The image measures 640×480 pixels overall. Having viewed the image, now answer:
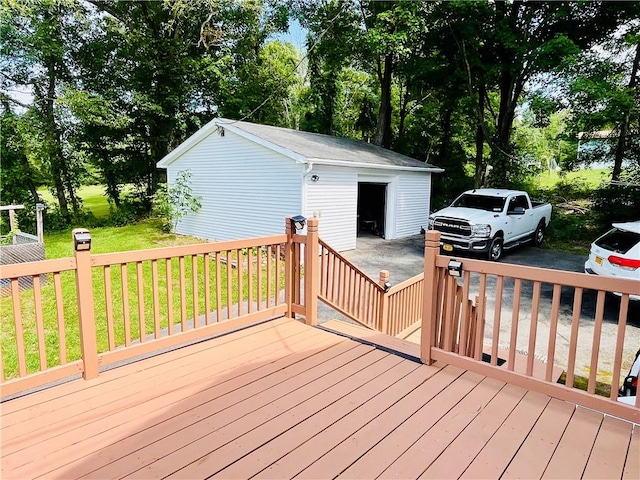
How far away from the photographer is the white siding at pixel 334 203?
9.58 meters

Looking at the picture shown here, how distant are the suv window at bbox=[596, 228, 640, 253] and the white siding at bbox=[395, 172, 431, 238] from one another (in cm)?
671

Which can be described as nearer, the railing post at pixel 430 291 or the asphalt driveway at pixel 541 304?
the railing post at pixel 430 291

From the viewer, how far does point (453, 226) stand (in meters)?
9.05

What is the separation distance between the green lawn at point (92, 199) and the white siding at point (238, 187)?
8151 mm

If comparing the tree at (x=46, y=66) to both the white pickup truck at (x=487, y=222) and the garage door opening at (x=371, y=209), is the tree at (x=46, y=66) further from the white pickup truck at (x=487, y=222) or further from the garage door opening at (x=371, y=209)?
the white pickup truck at (x=487, y=222)

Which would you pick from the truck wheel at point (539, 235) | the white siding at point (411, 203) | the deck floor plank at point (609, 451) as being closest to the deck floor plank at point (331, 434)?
the deck floor plank at point (609, 451)

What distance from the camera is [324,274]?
4500 mm

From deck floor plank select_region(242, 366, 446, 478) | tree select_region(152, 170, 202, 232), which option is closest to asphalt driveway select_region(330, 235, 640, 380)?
deck floor plank select_region(242, 366, 446, 478)

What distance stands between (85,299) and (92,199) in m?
21.4

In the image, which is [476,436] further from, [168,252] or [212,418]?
[168,252]

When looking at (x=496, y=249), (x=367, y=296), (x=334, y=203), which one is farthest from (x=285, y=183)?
(x=496, y=249)

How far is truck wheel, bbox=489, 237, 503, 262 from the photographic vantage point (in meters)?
8.93

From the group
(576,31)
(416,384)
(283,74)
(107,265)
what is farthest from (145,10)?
(416,384)

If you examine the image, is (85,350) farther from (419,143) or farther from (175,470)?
(419,143)
